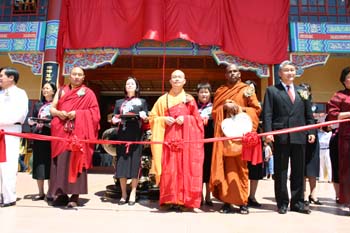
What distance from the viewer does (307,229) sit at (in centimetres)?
252

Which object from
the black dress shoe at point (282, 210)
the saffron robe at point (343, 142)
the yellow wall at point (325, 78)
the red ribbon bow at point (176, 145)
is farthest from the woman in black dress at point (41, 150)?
the yellow wall at point (325, 78)

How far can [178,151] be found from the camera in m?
3.24

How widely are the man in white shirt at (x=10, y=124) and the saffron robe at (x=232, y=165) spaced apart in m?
2.11

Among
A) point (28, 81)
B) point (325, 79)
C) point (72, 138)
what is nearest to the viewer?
point (72, 138)

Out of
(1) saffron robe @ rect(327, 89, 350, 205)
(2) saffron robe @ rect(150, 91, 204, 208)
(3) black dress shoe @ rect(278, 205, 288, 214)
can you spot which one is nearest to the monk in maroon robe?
(2) saffron robe @ rect(150, 91, 204, 208)

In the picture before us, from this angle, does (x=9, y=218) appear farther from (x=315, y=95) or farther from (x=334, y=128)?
(x=315, y=95)

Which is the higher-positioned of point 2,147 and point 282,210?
point 2,147

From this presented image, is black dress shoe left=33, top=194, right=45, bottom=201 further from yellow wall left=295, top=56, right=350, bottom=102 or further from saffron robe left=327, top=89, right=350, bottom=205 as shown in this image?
yellow wall left=295, top=56, right=350, bottom=102

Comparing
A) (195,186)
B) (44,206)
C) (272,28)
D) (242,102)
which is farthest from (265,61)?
(44,206)

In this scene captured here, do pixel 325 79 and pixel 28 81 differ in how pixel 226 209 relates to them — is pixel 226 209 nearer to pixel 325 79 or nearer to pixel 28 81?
pixel 325 79

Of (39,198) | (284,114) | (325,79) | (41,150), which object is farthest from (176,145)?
(325,79)

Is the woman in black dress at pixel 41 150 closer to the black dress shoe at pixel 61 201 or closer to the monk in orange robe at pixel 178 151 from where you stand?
the black dress shoe at pixel 61 201

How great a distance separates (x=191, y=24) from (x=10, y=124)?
4230 millimetres

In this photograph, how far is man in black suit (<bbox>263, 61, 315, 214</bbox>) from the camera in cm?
318
